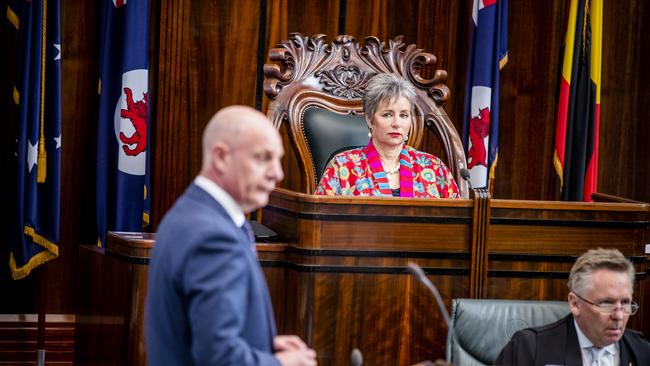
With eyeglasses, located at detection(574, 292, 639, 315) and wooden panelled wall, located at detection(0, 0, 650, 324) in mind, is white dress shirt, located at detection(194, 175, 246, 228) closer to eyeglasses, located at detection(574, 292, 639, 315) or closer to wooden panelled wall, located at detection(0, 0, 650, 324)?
eyeglasses, located at detection(574, 292, 639, 315)

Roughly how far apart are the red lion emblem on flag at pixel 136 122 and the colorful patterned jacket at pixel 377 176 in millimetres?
1208

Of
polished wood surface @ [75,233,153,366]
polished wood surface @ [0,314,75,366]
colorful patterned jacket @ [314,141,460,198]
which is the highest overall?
colorful patterned jacket @ [314,141,460,198]

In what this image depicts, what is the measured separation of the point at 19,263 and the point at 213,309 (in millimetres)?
3463

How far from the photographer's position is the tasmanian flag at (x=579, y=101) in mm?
5988

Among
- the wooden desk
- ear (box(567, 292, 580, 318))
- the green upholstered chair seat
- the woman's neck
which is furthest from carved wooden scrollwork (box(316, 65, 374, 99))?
ear (box(567, 292, 580, 318))

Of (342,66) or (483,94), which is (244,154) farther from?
(483,94)

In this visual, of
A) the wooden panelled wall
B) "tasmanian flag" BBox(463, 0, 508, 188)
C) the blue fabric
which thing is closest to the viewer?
the blue fabric

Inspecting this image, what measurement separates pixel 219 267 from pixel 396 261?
208cm

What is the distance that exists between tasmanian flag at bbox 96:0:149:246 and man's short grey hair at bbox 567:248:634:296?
275 centimetres

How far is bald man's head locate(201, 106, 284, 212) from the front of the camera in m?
2.00

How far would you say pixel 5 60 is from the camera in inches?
214

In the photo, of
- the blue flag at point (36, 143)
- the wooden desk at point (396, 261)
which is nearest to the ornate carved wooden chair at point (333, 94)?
the wooden desk at point (396, 261)

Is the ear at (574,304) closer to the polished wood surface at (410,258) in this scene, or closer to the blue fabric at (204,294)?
the polished wood surface at (410,258)

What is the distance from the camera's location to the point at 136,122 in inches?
211
